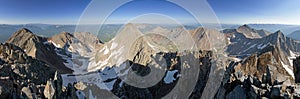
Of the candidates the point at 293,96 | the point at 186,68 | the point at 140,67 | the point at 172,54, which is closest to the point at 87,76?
the point at 140,67

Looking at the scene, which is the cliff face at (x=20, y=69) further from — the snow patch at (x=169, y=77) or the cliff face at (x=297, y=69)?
the cliff face at (x=297, y=69)

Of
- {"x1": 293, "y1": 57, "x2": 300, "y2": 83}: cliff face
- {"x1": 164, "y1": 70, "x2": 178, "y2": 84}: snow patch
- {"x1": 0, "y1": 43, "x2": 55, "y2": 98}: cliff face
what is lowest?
{"x1": 164, "y1": 70, "x2": 178, "y2": 84}: snow patch

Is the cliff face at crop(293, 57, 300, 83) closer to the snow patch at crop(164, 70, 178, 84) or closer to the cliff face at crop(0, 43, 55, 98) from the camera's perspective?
the cliff face at crop(0, 43, 55, 98)

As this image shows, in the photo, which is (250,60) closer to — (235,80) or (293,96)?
(235,80)

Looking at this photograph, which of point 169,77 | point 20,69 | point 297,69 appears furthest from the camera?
point 169,77

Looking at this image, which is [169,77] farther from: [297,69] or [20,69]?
[297,69]

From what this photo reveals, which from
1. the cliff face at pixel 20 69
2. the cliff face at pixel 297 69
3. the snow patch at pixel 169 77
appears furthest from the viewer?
the snow patch at pixel 169 77

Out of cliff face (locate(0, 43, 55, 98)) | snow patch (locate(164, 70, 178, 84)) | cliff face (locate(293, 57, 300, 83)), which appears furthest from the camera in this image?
snow patch (locate(164, 70, 178, 84))

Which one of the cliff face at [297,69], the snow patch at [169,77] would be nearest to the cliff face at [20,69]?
the snow patch at [169,77]

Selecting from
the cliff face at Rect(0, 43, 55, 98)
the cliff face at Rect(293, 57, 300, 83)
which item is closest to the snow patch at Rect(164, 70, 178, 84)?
the cliff face at Rect(0, 43, 55, 98)

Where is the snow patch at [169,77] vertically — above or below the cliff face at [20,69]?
below

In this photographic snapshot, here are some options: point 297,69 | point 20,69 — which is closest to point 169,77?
point 20,69
